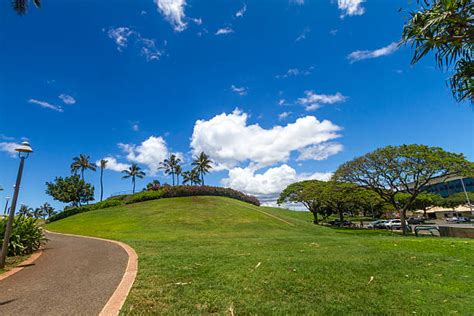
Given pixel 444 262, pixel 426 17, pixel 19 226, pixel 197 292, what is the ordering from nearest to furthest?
pixel 426 17 < pixel 197 292 < pixel 444 262 < pixel 19 226

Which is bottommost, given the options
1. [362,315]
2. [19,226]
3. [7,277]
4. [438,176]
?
[362,315]

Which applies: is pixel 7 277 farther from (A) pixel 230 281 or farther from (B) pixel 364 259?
(B) pixel 364 259

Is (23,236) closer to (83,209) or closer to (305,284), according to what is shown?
(305,284)

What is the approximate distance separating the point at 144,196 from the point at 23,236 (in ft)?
128

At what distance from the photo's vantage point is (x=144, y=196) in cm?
4825

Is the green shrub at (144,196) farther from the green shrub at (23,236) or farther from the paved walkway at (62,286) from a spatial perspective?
the paved walkway at (62,286)

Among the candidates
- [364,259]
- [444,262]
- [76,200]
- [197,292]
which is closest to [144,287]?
[197,292]

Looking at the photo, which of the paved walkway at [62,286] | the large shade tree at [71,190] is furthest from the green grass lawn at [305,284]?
the large shade tree at [71,190]

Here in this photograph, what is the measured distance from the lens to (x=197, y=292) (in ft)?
18.0

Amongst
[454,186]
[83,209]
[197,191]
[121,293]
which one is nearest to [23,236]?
[121,293]

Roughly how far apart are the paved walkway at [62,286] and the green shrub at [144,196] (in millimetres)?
39806

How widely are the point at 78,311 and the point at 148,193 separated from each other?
153 feet

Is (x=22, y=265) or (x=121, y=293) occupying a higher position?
(x=22, y=265)

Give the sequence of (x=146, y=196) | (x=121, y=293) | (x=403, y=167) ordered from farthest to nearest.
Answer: (x=146, y=196), (x=403, y=167), (x=121, y=293)
